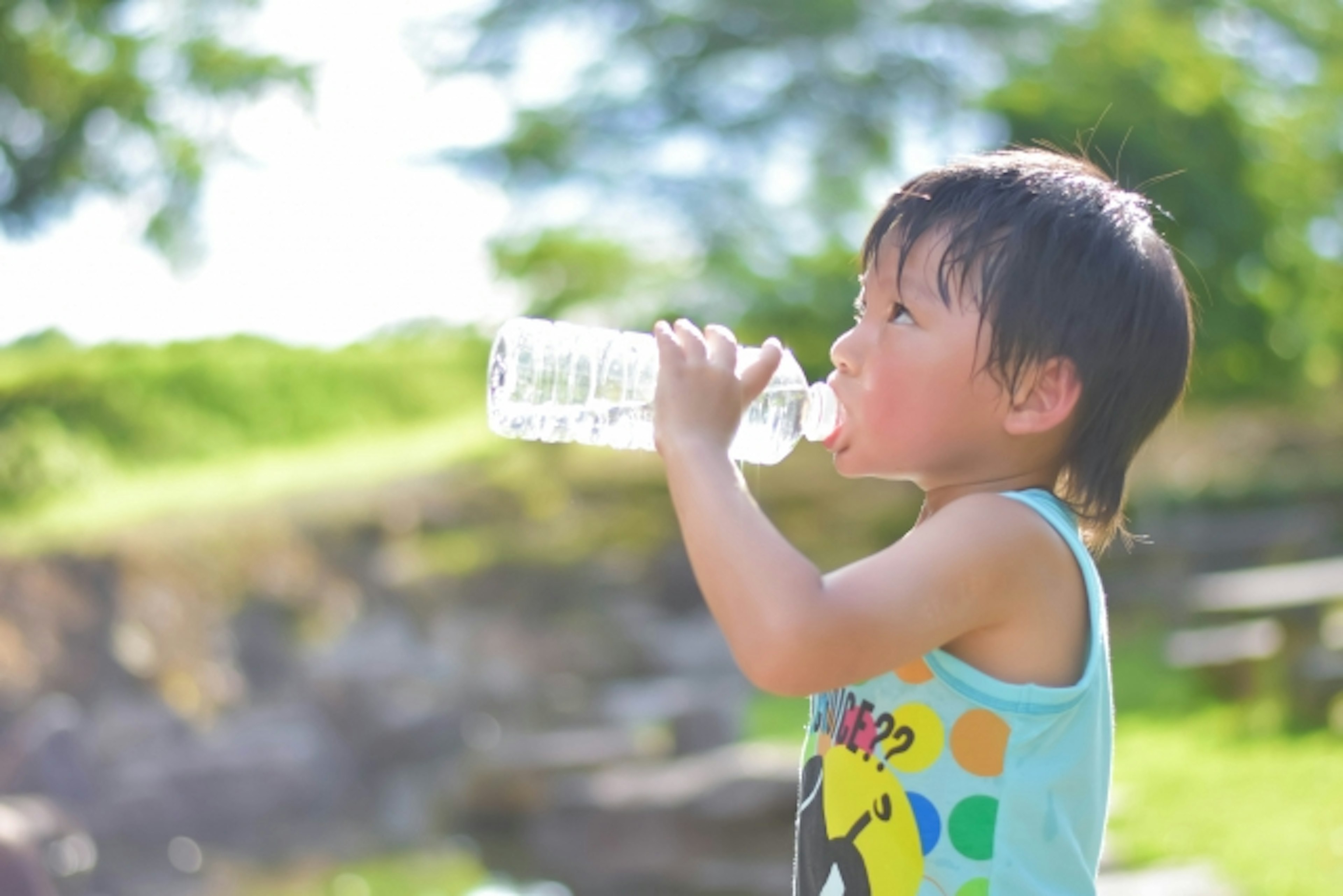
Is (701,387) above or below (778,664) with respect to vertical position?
above

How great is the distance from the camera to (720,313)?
11102mm

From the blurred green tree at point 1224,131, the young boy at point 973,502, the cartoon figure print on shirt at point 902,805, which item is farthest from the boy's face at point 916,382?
the blurred green tree at point 1224,131

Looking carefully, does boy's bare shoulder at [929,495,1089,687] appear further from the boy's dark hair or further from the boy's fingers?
the boy's fingers

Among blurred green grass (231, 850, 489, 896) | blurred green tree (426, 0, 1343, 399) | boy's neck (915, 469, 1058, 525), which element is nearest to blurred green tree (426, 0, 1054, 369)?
blurred green tree (426, 0, 1343, 399)

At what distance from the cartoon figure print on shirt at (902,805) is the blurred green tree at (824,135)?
8.86 meters

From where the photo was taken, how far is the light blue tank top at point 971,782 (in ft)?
4.66

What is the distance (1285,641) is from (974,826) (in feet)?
24.9

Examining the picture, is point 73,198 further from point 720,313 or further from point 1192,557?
point 1192,557

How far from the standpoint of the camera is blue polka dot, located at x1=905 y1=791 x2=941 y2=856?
1.43 m

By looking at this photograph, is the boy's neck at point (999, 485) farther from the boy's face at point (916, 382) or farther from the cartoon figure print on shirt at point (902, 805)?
the cartoon figure print on shirt at point (902, 805)

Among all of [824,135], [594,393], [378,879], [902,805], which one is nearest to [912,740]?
[902,805]

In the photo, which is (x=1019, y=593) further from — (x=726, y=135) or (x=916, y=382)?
(x=726, y=135)

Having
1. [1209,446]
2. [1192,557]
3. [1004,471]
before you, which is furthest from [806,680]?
[1209,446]

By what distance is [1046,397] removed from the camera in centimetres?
148
